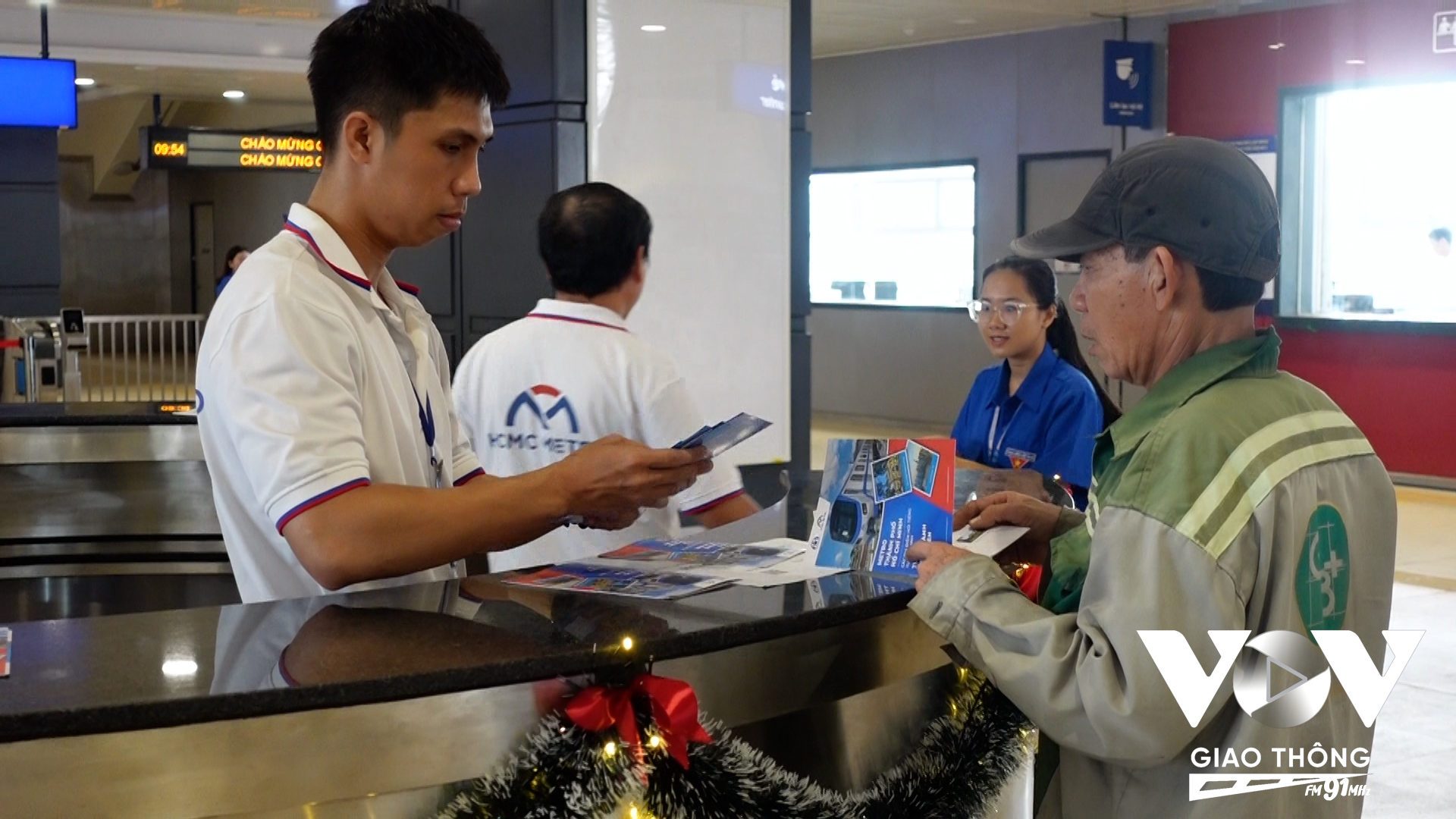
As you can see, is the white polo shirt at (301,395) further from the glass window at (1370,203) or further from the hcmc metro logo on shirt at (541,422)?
the glass window at (1370,203)

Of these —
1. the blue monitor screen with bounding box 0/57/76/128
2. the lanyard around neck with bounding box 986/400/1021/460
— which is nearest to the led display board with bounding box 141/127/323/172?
the blue monitor screen with bounding box 0/57/76/128

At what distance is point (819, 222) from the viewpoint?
49.3ft

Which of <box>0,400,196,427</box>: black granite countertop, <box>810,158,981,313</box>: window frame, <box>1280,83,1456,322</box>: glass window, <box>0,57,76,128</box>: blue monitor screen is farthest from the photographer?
<box>810,158,981,313</box>: window frame

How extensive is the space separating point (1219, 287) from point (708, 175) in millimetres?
4203

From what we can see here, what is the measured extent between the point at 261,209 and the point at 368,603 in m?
25.8

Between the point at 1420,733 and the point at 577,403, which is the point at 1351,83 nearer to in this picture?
the point at 1420,733

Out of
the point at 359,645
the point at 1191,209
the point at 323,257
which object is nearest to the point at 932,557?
the point at 1191,209

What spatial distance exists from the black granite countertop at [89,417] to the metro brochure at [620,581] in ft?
9.96

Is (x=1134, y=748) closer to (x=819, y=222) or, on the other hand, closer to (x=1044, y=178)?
(x=1044, y=178)

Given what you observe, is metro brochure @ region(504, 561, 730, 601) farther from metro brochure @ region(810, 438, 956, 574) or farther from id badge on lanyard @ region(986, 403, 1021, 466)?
id badge on lanyard @ region(986, 403, 1021, 466)

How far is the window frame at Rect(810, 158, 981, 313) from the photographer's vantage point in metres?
13.2

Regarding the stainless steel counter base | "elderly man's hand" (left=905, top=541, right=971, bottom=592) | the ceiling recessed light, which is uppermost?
"elderly man's hand" (left=905, top=541, right=971, bottom=592)

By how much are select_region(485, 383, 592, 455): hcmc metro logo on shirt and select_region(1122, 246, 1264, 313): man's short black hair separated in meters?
1.52

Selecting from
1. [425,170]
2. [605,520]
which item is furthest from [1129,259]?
[425,170]
